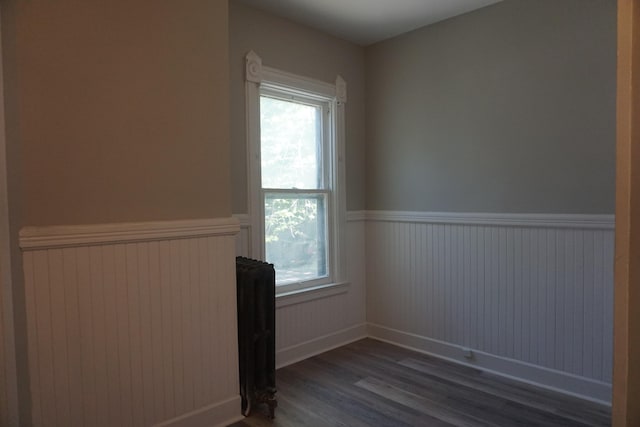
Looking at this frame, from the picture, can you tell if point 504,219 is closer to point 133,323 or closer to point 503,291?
point 503,291

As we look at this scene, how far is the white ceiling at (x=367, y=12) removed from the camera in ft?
9.76

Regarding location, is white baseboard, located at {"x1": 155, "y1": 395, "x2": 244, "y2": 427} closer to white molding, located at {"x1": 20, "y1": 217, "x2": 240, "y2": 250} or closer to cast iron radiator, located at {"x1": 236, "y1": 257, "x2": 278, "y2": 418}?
cast iron radiator, located at {"x1": 236, "y1": 257, "x2": 278, "y2": 418}

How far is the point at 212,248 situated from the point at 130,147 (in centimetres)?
68

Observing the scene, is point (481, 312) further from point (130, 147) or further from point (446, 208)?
point (130, 147)

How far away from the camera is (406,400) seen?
2.66m

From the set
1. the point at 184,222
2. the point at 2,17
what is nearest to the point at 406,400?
the point at 184,222

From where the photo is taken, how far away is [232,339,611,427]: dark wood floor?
2420 mm

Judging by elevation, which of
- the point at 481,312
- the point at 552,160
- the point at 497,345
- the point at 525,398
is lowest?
the point at 525,398

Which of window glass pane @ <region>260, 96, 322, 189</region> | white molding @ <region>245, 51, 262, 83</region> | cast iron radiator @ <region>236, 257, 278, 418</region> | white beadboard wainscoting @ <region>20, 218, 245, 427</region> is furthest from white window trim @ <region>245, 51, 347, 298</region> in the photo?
white beadboard wainscoting @ <region>20, 218, 245, 427</region>

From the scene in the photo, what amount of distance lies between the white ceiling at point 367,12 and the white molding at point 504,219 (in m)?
1.51

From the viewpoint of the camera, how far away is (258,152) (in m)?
3.06

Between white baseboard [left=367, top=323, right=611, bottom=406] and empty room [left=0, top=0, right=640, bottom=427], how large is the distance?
0.05 ft

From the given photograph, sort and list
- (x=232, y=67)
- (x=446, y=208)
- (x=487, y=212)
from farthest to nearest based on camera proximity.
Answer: (x=446, y=208) → (x=487, y=212) → (x=232, y=67)

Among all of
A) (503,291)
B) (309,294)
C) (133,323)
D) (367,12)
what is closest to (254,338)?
(133,323)
